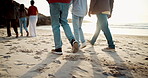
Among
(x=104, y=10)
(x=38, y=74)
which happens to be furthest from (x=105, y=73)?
(x=104, y=10)

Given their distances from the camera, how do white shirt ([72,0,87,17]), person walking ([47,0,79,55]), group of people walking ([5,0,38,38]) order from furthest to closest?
group of people walking ([5,0,38,38]) → white shirt ([72,0,87,17]) → person walking ([47,0,79,55])

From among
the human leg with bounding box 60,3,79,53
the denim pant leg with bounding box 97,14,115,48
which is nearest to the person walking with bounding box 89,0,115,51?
the denim pant leg with bounding box 97,14,115,48

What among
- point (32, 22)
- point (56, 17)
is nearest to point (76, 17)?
point (56, 17)

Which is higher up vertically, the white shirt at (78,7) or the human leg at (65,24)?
the white shirt at (78,7)

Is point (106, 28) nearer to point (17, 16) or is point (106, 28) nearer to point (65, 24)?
point (65, 24)

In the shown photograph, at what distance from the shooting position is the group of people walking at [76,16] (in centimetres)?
306

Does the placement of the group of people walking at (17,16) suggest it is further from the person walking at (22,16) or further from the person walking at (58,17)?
the person walking at (58,17)

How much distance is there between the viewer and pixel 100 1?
3.74 metres

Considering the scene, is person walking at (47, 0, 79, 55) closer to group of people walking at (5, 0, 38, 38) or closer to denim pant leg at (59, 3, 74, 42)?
denim pant leg at (59, 3, 74, 42)

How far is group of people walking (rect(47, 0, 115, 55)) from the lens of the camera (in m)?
3.06

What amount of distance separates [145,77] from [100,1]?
2413 mm

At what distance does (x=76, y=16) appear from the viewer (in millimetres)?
3945

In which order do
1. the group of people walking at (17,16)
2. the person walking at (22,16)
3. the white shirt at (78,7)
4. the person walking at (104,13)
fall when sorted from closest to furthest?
the person walking at (104,13) → the white shirt at (78,7) → the group of people walking at (17,16) → the person walking at (22,16)

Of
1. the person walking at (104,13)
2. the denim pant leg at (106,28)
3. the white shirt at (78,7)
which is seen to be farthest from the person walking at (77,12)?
the denim pant leg at (106,28)
